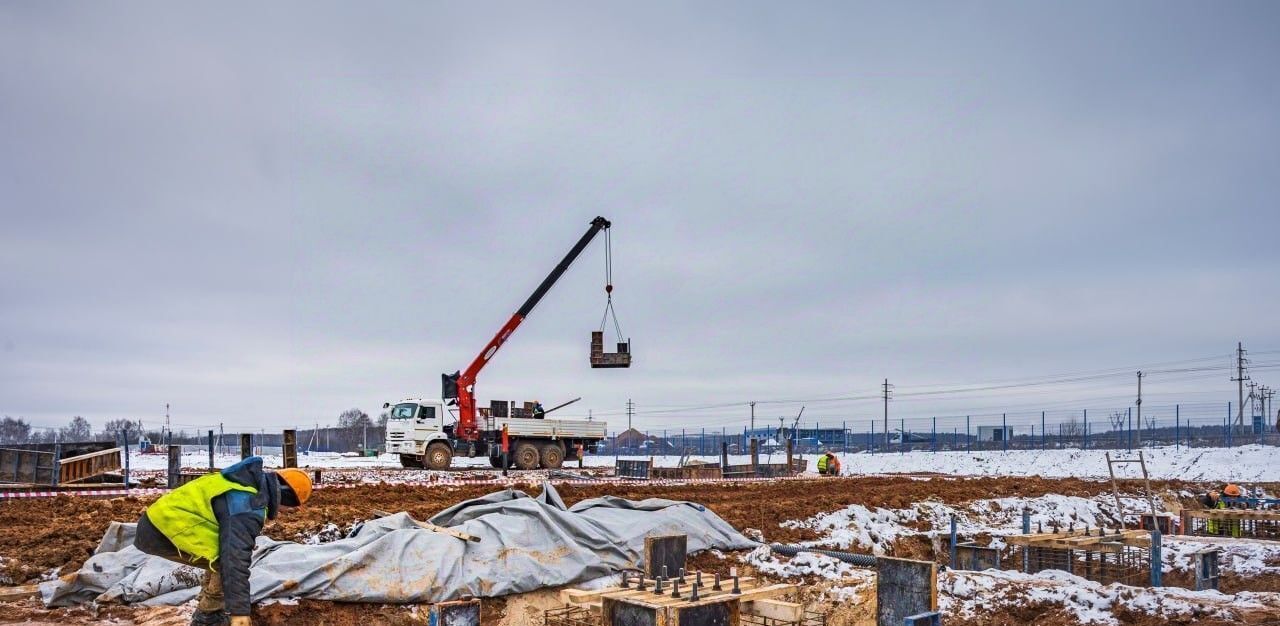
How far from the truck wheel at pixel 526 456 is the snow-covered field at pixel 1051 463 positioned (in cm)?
219

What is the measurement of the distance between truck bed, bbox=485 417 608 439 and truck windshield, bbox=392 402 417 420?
2.31 meters

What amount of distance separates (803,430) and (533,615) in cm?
5059

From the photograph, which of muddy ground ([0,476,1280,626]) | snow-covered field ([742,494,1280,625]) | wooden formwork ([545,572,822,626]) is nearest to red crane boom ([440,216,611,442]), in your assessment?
muddy ground ([0,476,1280,626])

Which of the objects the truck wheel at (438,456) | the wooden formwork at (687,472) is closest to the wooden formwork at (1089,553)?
the wooden formwork at (687,472)

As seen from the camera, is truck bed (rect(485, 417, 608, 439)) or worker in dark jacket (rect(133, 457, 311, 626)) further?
truck bed (rect(485, 417, 608, 439))

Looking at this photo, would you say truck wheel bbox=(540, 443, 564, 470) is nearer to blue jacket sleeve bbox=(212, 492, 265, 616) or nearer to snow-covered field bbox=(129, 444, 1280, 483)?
A: snow-covered field bbox=(129, 444, 1280, 483)

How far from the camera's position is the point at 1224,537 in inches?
655

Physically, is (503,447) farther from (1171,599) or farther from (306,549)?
(1171,599)

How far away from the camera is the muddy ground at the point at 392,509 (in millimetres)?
9430

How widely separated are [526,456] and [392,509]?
1485 cm

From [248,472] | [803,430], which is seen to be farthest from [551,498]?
[803,430]

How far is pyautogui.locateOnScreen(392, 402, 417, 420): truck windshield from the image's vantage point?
2892 cm

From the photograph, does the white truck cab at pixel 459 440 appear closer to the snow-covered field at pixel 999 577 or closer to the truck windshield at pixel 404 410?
the truck windshield at pixel 404 410

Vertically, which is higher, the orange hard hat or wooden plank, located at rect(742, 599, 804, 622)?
the orange hard hat
